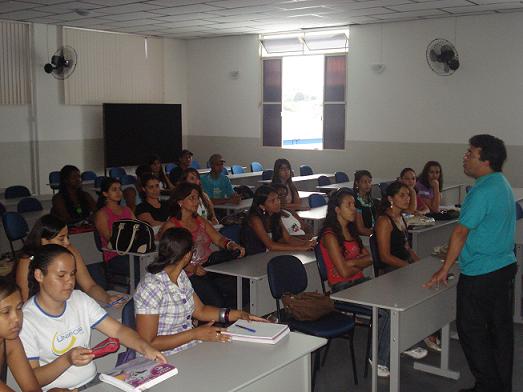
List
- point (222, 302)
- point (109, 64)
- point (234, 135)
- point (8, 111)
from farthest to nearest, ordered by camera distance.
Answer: point (234, 135)
point (109, 64)
point (8, 111)
point (222, 302)

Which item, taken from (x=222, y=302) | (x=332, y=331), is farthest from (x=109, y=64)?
(x=332, y=331)

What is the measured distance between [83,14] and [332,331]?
24.7 feet

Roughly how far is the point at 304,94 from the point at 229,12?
10.3ft

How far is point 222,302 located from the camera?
15.7 feet

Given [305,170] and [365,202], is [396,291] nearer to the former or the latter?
[365,202]

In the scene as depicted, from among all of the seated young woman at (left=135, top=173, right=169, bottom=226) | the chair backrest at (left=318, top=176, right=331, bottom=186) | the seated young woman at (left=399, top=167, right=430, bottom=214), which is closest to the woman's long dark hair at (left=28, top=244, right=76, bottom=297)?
the seated young woman at (left=135, top=173, right=169, bottom=226)

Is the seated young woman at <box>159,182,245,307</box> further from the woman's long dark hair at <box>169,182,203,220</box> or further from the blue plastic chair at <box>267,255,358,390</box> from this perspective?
the blue plastic chair at <box>267,255,358,390</box>

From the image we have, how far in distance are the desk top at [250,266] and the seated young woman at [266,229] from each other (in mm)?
140

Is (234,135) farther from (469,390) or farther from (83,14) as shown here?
(469,390)

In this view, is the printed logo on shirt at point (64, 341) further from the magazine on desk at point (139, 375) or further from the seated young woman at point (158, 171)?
the seated young woman at point (158, 171)

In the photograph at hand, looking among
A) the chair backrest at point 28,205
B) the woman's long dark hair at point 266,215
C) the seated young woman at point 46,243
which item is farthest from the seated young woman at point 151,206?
the seated young woman at point 46,243

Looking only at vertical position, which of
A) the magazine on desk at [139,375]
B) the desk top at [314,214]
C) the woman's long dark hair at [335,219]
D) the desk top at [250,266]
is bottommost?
the desk top at [250,266]

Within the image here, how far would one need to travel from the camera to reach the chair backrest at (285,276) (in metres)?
4.25

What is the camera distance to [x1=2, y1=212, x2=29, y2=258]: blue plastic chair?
640cm
